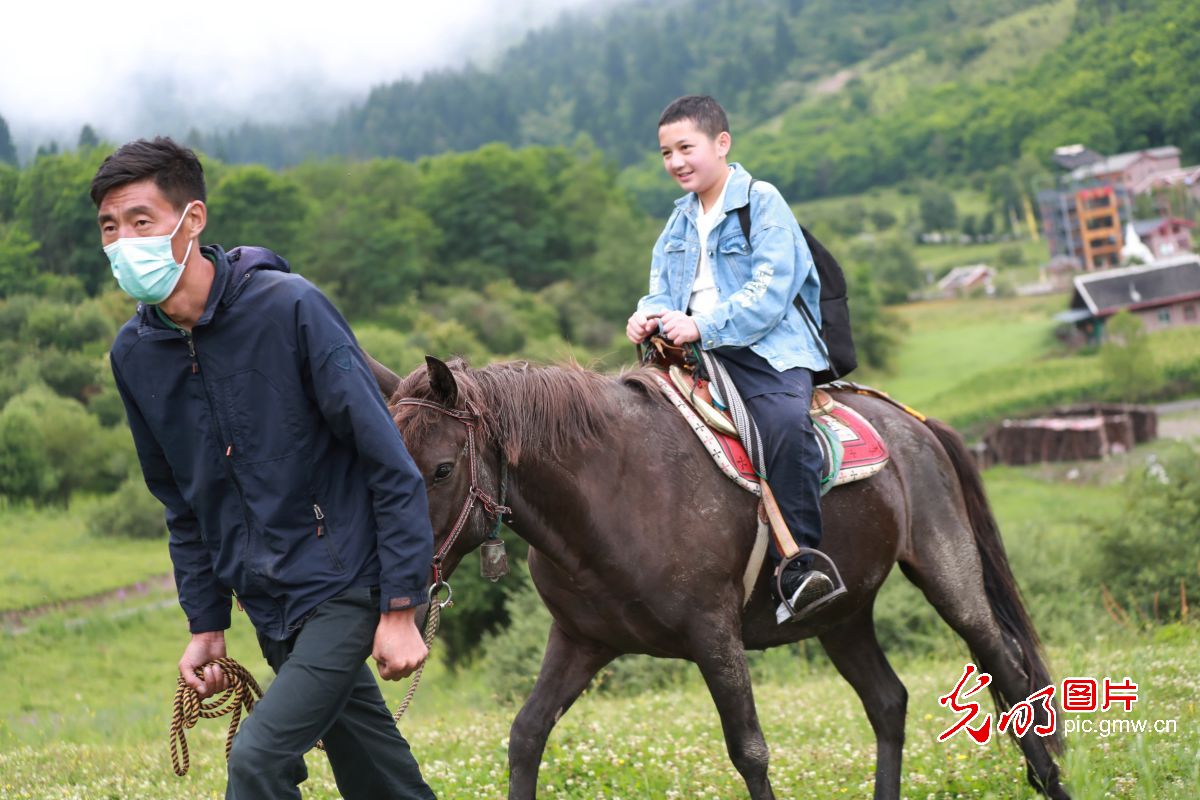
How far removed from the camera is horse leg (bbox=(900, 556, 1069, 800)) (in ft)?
20.4

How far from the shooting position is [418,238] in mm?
82875

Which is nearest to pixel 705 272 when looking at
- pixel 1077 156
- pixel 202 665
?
pixel 202 665

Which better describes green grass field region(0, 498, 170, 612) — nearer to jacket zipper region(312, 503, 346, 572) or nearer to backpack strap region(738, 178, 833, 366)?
backpack strap region(738, 178, 833, 366)

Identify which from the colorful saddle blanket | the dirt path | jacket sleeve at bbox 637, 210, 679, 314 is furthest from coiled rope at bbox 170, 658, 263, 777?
the dirt path

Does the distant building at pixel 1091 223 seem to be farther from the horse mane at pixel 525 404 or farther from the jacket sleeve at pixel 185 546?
the jacket sleeve at pixel 185 546

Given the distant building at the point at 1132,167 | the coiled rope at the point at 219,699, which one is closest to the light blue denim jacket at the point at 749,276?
the coiled rope at the point at 219,699

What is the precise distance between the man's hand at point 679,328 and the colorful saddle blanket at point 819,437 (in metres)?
0.25

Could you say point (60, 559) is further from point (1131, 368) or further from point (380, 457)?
point (1131, 368)

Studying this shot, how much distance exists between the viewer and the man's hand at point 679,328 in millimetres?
5332

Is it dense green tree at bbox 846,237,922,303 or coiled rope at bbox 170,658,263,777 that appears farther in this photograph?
dense green tree at bbox 846,237,922,303

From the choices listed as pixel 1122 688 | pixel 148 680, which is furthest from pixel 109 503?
pixel 1122 688

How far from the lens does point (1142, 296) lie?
59.3 meters

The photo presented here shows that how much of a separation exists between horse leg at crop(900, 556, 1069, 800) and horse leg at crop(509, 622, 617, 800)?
1993 millimetres

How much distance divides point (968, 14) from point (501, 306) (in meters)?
114
